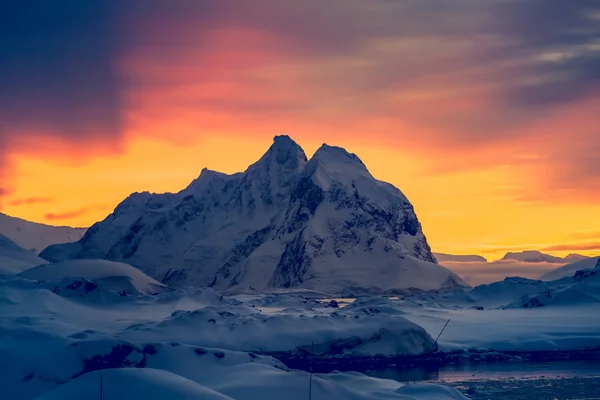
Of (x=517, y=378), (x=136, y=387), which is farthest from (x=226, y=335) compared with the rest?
(x=136, y=387)

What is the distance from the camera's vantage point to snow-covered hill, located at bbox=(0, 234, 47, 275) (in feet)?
425

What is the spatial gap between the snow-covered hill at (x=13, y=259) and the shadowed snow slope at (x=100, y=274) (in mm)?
14792

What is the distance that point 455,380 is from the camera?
4238cm

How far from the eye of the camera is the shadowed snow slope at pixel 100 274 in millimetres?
109750

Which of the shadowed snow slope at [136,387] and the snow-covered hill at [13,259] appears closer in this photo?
the shadowed snow slope at [136,387]

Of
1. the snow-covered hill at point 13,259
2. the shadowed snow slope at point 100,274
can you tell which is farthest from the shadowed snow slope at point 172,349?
the snow-covered hill at point 13,259

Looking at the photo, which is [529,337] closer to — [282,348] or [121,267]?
[282,348]

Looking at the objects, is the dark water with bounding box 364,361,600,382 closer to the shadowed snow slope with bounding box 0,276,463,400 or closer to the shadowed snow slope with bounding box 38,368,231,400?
the shadowed snow slope with bounding box 0,276,463,400

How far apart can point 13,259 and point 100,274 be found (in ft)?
96.6

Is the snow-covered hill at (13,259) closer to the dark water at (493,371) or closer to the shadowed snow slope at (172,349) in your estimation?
the shadowed snow slope at (172,349)

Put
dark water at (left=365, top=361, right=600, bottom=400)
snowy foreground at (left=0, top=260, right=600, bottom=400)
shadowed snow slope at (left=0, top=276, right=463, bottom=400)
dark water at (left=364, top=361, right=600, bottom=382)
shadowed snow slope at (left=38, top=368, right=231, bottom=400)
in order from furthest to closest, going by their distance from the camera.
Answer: dark water at (left=364, top=361, right=600, bottom=382) → dark water at (left=365, top=361, right=600, bottom=400) → snowy foreground at (left=0, top=260, right=600, bottom=400) → shadowed snow slope at (left=0, top=276, right=463, bottom=400) → shadowed snow slope at (left=38, top=368, right=231, bottom=400)

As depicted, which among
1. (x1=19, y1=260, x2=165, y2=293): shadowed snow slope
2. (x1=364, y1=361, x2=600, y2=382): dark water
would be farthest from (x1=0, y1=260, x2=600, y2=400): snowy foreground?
(x1=364, y1=361, x2=600, y2=382): dark water

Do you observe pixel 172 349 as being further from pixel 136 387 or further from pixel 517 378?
pixel 517 378

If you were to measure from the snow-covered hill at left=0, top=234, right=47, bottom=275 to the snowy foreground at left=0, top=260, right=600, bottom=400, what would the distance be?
17.1 metres
